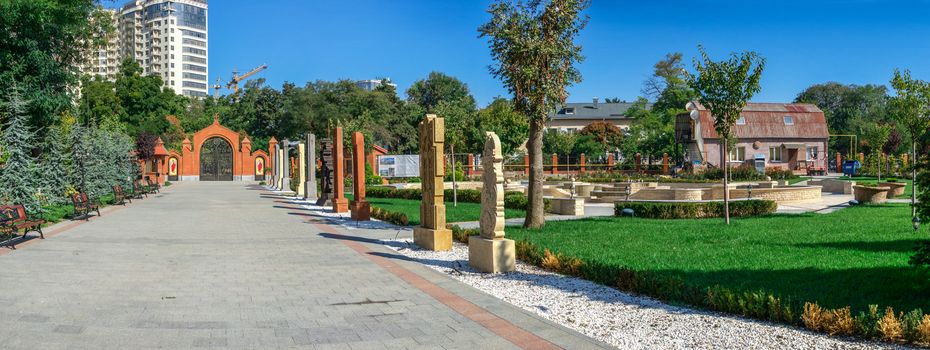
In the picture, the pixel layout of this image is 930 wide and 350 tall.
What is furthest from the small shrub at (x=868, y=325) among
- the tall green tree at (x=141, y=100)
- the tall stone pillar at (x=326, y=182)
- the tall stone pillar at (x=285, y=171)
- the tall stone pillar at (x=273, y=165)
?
the tall green tree at (x=141, y=100)

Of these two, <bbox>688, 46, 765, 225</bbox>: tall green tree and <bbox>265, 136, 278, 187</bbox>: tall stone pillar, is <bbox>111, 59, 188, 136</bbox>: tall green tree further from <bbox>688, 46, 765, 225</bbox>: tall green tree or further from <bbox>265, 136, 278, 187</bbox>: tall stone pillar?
<bbox>688, 46, 765, 225</bbox>: tall green tree

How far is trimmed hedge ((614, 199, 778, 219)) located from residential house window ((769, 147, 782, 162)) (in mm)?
38195

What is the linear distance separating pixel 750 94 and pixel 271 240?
1059 cm

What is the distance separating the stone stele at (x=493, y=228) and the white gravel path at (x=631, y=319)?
0.82 ft

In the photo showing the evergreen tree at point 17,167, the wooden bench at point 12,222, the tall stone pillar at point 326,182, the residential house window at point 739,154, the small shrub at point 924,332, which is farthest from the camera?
the residential house window at point 739,154

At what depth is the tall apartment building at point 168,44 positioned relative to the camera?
15700 centimetres

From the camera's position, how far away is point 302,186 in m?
30.2

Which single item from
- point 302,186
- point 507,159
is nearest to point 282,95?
point 507,159

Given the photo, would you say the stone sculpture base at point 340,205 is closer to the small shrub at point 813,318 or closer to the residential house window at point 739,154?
the small shrub at point 813,318

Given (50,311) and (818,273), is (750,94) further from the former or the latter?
(50,311)

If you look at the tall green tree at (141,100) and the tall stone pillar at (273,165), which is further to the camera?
the tall green tree at (141,100)

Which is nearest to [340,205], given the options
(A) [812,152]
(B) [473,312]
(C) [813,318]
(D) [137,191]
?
(D) [137,191]

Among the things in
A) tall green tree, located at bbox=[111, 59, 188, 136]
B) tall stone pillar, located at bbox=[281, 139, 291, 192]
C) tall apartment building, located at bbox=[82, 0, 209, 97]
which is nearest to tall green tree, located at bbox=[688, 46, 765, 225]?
tall stone pillar, located at bbox=[281, 139, 291, 192]

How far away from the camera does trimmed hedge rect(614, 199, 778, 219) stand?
54.5 feet
